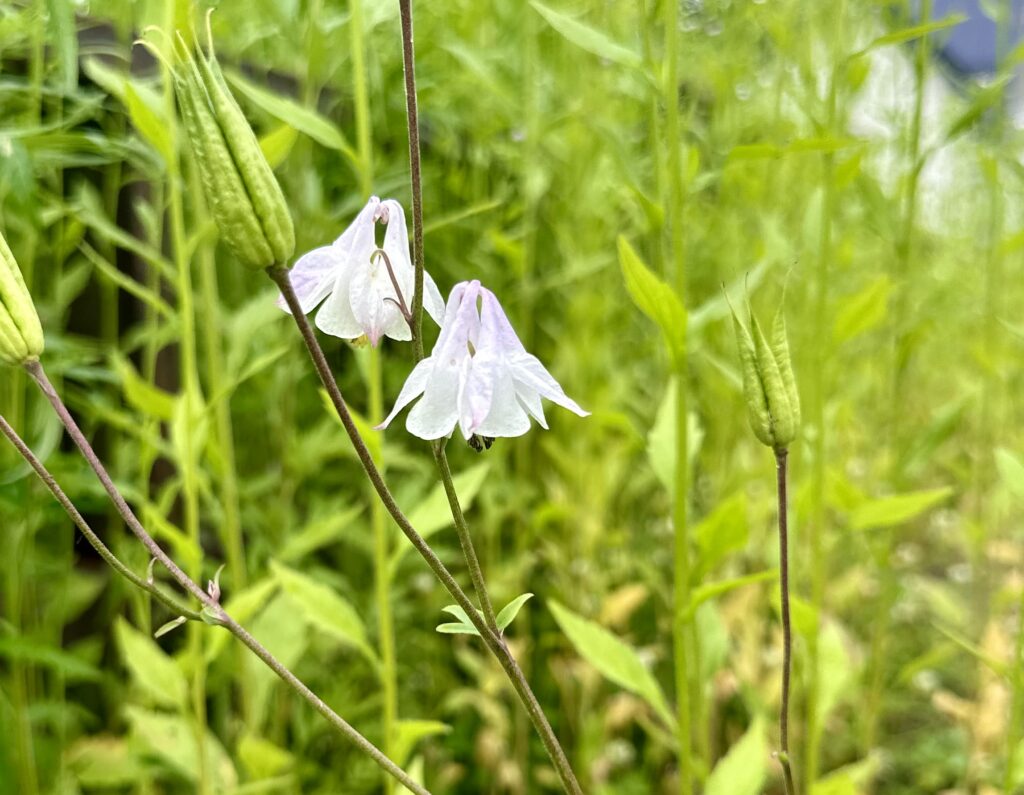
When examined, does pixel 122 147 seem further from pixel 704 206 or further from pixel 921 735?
pixel 921 735

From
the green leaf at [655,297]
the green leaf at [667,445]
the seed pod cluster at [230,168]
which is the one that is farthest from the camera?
the green leaf at [667,445]

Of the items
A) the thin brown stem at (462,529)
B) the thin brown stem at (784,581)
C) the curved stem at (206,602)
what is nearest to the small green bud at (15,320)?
the curved stem at (206,602)

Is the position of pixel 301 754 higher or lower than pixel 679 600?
lower

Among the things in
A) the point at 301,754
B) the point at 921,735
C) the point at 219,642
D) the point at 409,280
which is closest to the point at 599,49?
the point at 409,280

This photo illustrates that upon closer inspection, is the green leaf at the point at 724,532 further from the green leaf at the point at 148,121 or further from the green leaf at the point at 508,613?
the green leaf at the point at 148,121

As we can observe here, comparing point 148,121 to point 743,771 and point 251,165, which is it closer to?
point 251,165

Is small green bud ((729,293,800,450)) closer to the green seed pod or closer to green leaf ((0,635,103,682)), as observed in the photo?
the green seed pod

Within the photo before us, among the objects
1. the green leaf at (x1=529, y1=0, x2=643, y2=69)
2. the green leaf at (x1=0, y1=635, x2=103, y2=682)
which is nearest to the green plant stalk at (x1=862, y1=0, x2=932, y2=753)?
the green leaf at (x1=529, y1=0, x2=643, y2=69)
